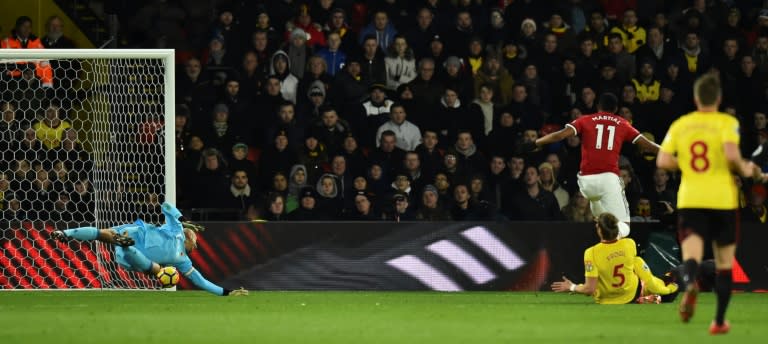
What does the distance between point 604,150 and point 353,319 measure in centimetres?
372

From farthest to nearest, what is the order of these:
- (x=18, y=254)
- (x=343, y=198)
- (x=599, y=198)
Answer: (x=343, y=198), (x=18, y=254), (x=599, y=198)

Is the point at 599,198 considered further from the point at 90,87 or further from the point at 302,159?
the point at 90,87

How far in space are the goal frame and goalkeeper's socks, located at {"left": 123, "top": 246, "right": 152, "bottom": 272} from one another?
141 centimetres

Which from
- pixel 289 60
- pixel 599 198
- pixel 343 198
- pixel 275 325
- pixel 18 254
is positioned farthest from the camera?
pixel 289 60

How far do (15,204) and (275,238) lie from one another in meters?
2.88

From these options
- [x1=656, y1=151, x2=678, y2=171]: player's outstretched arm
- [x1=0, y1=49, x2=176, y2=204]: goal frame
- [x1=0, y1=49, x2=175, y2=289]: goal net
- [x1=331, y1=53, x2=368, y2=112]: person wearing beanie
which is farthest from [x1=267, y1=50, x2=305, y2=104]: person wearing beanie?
[x1=656, y1=151, x2=678, y2=171]: player's outstretched arm

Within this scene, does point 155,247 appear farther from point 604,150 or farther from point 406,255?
point 604,150

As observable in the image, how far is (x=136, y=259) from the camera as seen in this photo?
528 inches

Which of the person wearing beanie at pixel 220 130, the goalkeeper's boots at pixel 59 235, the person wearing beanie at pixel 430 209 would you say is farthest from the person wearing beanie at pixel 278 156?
the goalkeeper's boots at pixel 59 235

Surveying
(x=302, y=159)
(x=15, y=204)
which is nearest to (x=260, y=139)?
(x=302, y=159)

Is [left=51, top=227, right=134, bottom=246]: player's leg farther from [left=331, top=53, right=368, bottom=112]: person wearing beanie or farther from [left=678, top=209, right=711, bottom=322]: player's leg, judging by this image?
[left=678, top=209, right=711, bottom=322]: player's leg

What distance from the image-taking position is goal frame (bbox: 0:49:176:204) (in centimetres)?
1481

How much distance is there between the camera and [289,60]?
18.5 m

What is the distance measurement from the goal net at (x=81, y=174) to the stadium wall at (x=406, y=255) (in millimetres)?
930
